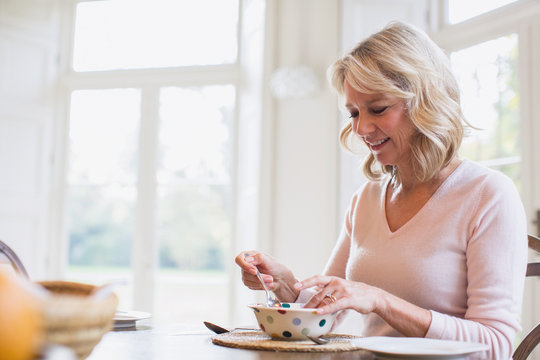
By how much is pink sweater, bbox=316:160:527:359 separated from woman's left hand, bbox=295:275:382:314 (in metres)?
0.12

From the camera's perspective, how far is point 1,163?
163 inches

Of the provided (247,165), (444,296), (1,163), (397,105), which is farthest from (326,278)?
(1,163)

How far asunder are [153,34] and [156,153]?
0.86 m

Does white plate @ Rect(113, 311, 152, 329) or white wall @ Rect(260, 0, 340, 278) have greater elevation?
white wall @ Rect(260, 0, 340, 278)

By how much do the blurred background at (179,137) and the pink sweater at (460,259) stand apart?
2008 mm

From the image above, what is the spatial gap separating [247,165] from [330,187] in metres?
0.65

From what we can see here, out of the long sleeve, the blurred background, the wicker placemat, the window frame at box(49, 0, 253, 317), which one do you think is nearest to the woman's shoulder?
the long sleeve

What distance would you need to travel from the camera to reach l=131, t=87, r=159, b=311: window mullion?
4215mm

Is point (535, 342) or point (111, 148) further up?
point (111, 148)

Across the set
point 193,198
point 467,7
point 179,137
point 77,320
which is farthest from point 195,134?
point 77,320

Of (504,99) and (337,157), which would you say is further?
(337,157)

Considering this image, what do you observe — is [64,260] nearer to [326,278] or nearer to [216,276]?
[216,276]

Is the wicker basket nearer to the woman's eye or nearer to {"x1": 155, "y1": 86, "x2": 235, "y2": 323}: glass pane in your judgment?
the woman's eye

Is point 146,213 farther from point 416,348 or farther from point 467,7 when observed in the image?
point 416,348
